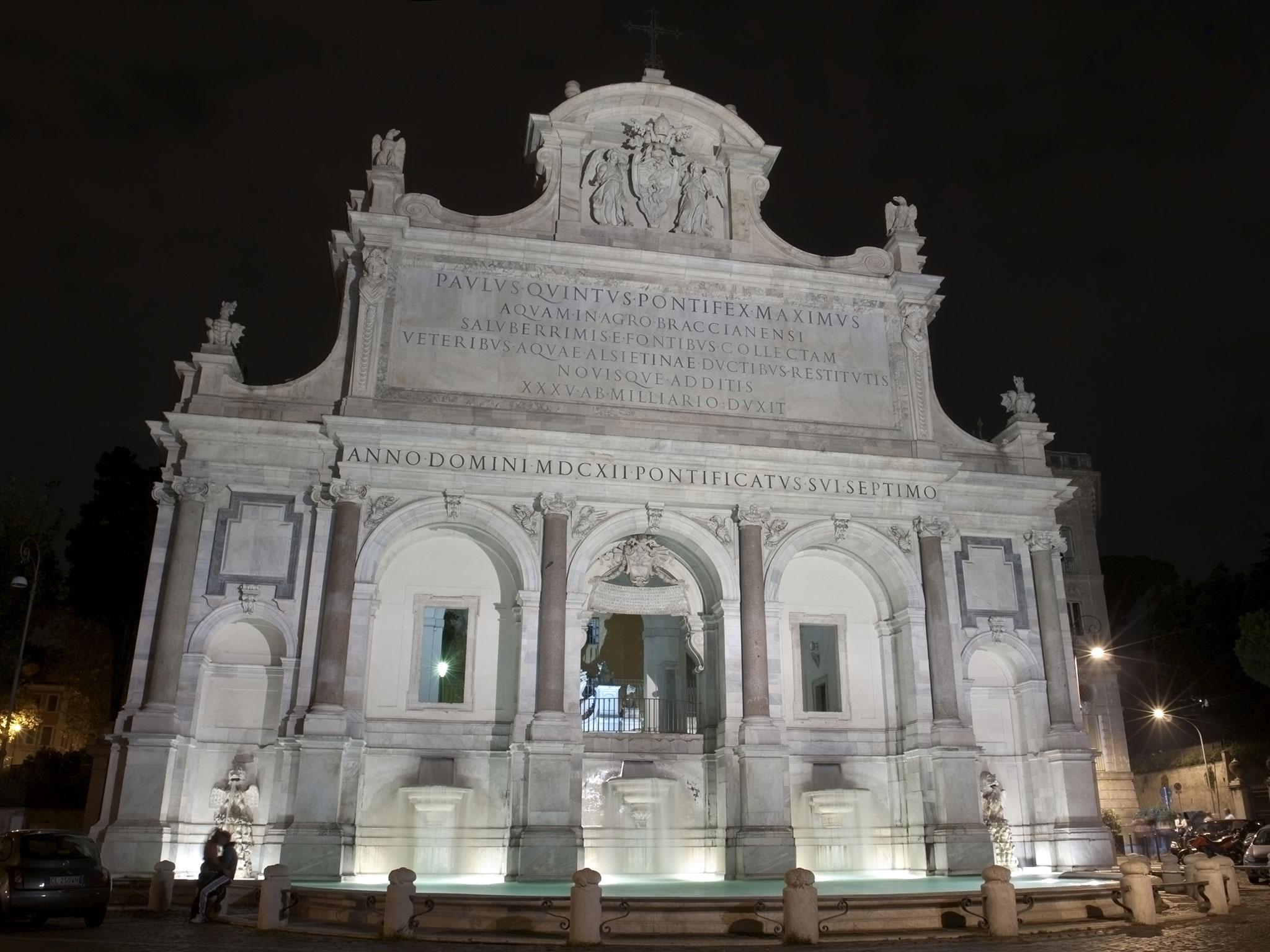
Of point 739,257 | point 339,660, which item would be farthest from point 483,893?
point 739,257

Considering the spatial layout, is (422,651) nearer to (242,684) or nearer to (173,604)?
(242,684)

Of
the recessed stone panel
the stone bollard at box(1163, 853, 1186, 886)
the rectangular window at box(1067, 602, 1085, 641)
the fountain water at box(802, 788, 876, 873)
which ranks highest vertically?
the rectangular window at box(1067, 602, 1085, 641)

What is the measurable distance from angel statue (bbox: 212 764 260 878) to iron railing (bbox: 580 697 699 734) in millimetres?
8814

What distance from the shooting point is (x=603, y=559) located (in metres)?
25.0

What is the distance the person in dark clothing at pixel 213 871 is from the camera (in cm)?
1558

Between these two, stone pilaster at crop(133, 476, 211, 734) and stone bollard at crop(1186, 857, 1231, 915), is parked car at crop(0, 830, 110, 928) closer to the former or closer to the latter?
stone pilaster at crop(133, 476, 211, 734)

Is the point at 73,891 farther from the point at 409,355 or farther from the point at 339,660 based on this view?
the point at 409,355

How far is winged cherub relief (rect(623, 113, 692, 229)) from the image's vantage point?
2675 centimetres

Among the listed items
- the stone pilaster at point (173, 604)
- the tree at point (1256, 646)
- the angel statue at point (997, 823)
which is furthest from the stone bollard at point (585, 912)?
the tree at point (1256, 646)

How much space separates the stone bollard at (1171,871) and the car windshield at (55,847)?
17566mm

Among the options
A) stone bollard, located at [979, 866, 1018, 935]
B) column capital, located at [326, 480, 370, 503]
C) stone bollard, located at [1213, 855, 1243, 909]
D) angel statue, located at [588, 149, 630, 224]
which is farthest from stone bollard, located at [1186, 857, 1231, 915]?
angel statue, located at [588, 149, 630, 224]

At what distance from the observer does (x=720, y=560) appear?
23844mm

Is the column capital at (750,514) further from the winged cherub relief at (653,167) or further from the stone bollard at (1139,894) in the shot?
the stone bollard at (1139,894)

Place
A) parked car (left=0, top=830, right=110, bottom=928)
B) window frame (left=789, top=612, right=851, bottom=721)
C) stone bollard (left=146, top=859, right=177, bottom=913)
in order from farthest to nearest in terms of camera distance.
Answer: window frame (left=789, top=612, right=851, bottom=721)
stone bollard (left=146, top=859, right=177, bottom=913)
parked car (left=0, top=830, right=110, bottom=928)
